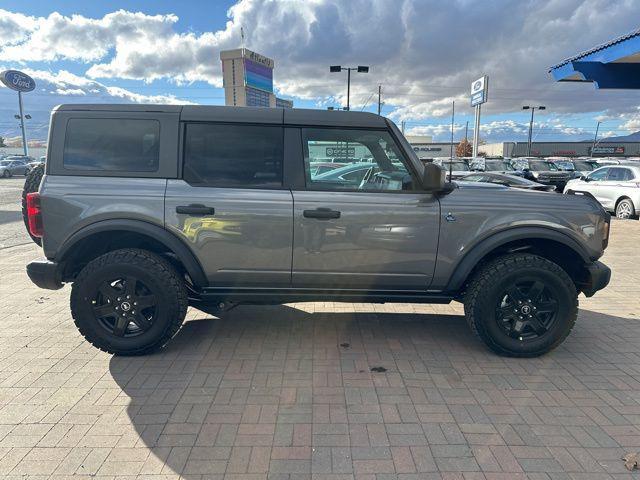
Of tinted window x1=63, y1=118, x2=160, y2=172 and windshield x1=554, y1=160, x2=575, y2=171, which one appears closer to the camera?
tinted window x1=63, y1=118, x2=160, y2=172

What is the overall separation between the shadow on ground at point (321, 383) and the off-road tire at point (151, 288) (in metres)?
0.16

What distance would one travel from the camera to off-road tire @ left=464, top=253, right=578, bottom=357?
3312 millimetres

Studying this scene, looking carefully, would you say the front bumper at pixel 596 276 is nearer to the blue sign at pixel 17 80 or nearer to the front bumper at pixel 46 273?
the front bumper at pixel 46 273

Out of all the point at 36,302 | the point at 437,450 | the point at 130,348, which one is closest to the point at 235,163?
the point at 130,348

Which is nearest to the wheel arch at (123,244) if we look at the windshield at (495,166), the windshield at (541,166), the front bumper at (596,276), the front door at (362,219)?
the front door at (362,219)

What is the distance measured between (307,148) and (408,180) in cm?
85

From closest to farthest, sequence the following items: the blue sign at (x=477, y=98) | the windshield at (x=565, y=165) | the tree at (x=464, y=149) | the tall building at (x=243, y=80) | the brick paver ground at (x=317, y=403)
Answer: the brick paver ground at (x=317, y=403) < the windshield at (x=565, y=165) < the blue sign at (x=477, y=98) < the tall building at (x=243, y=80) < the tree at (x=464, y=149)

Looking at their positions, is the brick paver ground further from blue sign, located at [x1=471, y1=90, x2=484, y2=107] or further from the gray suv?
blue sign, located at [x1=471, y1=90, x2=484, y2=107]

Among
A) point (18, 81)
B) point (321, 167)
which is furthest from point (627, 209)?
point (18, 81)

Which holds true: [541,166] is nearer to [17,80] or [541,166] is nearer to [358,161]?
[358,161]

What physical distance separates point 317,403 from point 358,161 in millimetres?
1879

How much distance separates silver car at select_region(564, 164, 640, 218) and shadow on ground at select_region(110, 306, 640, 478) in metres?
8.55

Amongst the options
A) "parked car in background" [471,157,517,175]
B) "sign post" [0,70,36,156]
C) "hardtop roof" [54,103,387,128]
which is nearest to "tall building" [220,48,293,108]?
"parked car in background" [471,157,517,175]

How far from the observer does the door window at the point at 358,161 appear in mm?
3316
